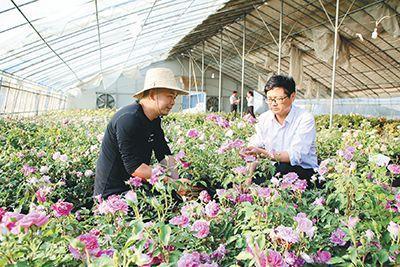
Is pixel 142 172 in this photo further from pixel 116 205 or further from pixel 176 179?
pixel 116 205

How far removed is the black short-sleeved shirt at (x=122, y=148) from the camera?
194 cm

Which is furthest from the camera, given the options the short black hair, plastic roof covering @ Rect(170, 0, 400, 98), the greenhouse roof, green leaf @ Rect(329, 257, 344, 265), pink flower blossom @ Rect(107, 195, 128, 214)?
plastic roof covering @ Rect(170, 0, 400, 98)

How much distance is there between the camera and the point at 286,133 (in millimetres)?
2486

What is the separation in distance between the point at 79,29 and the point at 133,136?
6.70 meters

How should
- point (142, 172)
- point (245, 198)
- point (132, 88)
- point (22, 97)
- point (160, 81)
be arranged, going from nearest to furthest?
point (245, 198), point (142, 172), point (160, 81), point (22, 97), point (132, 88)

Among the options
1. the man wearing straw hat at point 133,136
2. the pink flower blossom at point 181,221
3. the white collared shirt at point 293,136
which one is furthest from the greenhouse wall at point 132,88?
the pink flower blossom at point 181,221

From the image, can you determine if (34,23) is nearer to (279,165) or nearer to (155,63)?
(279,165)

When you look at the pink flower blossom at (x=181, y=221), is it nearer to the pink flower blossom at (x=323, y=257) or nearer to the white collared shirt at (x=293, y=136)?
the pink flower blossom at (x=323, y=257)

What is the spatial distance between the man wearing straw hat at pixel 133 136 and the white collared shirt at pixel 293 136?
0.71 meters

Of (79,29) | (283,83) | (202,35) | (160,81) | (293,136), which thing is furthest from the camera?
(202,35)

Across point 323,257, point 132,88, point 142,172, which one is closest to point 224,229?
point 323,257

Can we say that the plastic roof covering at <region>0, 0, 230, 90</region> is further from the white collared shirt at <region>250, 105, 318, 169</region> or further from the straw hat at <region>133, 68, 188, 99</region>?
the white collared shirt at <region>250, 105, 318, 169</region>

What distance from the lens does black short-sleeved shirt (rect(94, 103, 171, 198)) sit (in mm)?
1940

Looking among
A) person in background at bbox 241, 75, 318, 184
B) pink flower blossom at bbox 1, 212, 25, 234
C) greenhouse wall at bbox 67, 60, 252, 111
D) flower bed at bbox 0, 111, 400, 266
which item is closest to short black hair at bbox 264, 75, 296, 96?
person in background at bbox 241, 75, 318, 184
